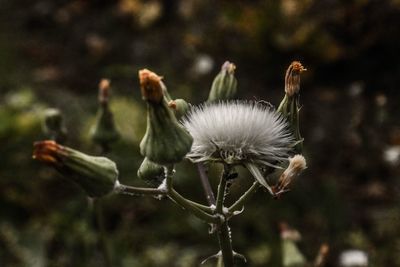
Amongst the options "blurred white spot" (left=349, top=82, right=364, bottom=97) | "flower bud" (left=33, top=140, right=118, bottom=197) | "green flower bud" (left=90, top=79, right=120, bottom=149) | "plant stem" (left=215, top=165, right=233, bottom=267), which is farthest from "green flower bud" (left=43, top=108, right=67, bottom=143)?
"blurred white spot" (left=349, top=82, right=364, bottom=97)

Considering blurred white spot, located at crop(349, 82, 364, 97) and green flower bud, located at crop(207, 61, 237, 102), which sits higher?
blurred white spot, located at crop(349, 82, 364, 97)

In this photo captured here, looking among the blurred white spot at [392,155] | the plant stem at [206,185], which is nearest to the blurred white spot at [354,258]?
the blurred white spot at [392,155]

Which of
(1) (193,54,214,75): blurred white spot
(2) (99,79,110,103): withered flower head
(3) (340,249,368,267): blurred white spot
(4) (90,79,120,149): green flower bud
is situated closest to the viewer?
(2) (99,79,110,103): withered flower head

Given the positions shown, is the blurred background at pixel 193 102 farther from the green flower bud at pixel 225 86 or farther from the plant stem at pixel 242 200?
the plant stem at pixel 242 200

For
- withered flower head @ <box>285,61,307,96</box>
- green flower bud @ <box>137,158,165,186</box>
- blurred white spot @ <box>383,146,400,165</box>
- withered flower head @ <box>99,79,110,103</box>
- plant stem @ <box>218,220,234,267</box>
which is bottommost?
plant stem @ <box>218,220,234,267</box>

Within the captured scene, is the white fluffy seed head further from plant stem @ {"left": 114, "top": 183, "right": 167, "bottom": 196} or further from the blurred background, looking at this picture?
the blurred background
